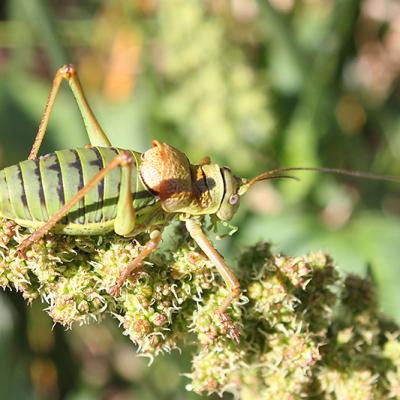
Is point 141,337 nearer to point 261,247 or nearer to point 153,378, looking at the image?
point 261,247

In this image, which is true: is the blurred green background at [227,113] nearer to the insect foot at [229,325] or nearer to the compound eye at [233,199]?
the compound eye at [233,199]

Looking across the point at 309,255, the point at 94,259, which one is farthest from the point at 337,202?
the point at 94,259

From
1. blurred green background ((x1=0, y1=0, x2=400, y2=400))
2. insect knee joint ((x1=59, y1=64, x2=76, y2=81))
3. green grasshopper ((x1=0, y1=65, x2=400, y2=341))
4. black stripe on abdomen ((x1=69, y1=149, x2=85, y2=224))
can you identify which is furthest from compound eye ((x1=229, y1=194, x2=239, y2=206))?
blurred green background ((x1=0, y1=0, x2=400, y2=400))

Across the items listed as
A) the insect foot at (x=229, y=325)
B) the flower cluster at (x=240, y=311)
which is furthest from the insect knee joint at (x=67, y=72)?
the insect foot at (x=229, y=325)

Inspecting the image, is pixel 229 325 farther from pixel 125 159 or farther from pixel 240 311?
pixel 125 159

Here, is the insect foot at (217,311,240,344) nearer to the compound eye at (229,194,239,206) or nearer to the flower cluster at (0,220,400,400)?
the flower cluster at (0,220,400,400)

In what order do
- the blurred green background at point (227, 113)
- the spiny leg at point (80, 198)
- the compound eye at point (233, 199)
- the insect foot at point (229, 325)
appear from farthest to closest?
the blurred green background at point (227, 113) < the compound eye at point (233, 199) < the insect foot at point (229, 325) < the spiny leg at point (80, 198)

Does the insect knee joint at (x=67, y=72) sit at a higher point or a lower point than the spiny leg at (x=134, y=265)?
higher
